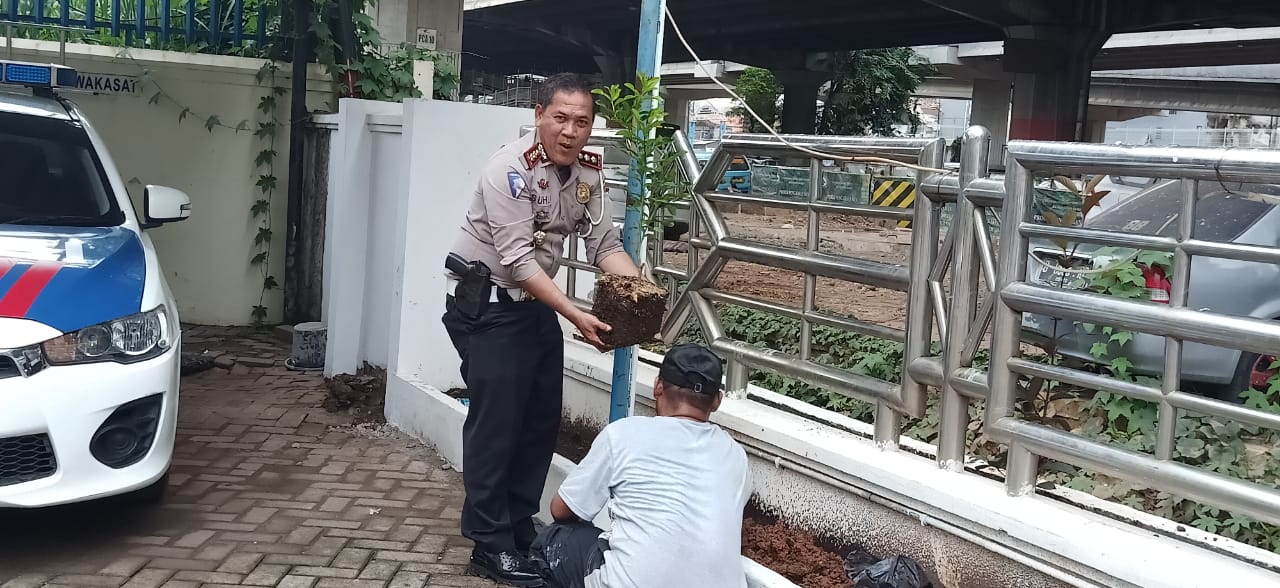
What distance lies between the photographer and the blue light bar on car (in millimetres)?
5207

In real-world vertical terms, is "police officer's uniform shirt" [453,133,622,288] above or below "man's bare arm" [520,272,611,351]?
above

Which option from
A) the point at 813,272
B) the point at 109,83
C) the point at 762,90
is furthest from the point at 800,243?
the point at 762,90

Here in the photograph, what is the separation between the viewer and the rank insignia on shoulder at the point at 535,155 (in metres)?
3.77

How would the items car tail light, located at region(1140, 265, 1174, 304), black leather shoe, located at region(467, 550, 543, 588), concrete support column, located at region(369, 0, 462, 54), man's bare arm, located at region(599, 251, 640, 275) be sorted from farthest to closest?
concrete support column, located at region(369, 0, 462, 54) < black leather shoe, located at region(467, 550, 543, 588) < man's bare arm, located at region(599, 251, 640, 275) < car tail light, located at region(1140, 265, 1174, 304)

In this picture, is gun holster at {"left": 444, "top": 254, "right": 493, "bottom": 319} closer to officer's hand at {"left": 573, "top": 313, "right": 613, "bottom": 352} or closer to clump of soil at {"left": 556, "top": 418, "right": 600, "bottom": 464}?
officer's hand at {"left": 573, "top": 313, "right": 613, "bottom": 352}

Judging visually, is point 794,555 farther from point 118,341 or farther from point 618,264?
point 118,341

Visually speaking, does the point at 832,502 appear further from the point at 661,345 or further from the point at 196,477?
the point at 196,477

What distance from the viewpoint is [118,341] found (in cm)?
403

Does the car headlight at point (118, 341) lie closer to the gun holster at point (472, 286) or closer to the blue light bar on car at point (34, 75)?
the gun holster at point (472, 286)

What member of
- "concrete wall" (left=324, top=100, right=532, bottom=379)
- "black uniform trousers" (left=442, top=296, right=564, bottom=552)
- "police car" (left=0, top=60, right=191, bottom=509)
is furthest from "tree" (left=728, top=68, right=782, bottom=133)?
"black uniform trousers" (left=442, top=296, right=564, bottom=552)

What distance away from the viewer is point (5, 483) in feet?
12.3

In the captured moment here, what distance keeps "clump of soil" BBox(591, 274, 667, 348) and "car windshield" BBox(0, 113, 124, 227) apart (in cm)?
254

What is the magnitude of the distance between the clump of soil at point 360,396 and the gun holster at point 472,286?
2.45 m

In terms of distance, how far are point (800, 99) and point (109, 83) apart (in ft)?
97.6
